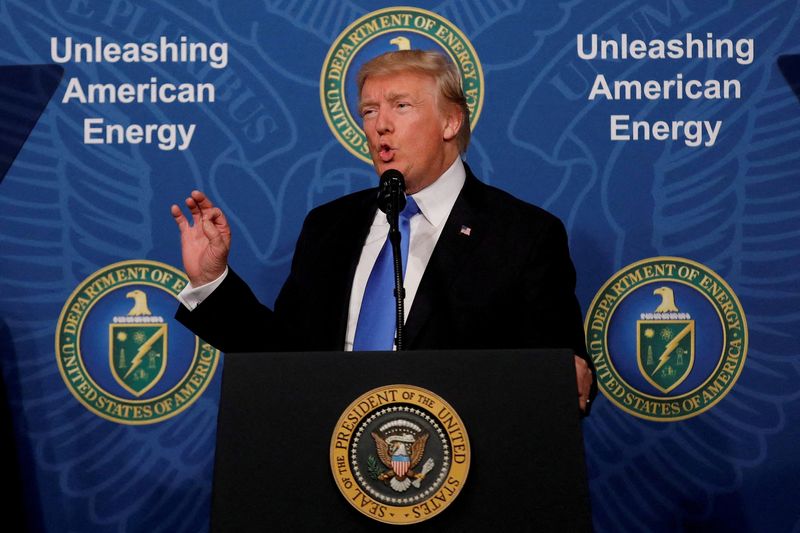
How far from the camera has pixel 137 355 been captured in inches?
111

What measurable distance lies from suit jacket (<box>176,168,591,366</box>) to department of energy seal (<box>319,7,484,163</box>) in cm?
44

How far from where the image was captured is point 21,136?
2.90 metres

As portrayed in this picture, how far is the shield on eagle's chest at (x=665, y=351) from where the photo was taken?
274 cm

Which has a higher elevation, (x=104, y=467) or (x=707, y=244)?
(x=707, y=244)

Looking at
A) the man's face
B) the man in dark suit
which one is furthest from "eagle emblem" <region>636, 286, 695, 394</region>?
the man's face

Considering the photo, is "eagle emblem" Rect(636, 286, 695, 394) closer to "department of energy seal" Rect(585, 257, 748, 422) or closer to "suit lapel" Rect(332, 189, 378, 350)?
"department of energy seal" Rect(585, 257, 748, 422)

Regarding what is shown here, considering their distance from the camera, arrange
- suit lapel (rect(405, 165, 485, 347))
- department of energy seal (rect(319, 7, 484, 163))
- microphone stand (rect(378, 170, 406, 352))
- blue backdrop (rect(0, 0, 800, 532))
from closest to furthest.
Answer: microphone stand (rect(378, 170, 406, 352)) < suit lapel (rect(405, 165, 485, 347)) < blue backdrop (rect(0, 0, 800, 532)) < department of energy seal (rect(319, 7, 484, 163))

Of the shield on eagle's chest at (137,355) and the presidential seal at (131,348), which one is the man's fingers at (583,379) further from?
the shield on eagle's chest at (137,355)

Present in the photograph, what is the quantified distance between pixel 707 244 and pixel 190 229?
149 centimetres

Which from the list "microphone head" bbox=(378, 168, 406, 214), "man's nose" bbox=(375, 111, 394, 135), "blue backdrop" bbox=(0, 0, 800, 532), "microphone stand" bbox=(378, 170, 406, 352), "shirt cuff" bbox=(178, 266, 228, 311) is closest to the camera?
"microphone stand" bbox=(378, 170, 406, 352)

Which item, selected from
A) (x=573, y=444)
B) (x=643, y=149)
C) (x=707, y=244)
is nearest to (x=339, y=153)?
(x=643, y=149)

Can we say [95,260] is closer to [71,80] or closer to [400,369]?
[71,80]

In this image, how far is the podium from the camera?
139 centimetres

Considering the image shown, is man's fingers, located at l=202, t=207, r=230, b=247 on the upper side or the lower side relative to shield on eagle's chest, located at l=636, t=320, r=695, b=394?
upper
